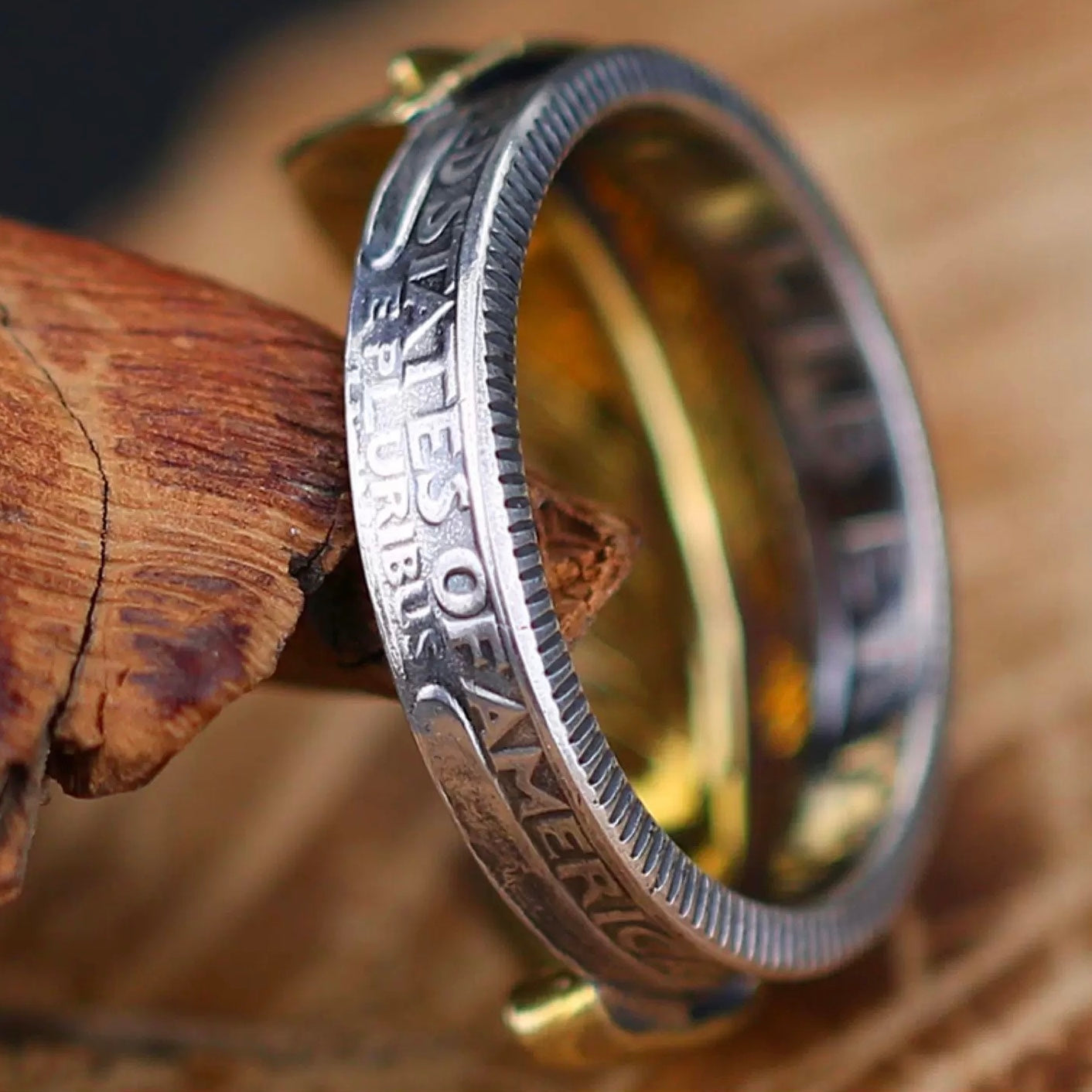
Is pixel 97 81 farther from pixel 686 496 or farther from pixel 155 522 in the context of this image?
pixel 155 522

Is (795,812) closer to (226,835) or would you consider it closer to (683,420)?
(683,420)

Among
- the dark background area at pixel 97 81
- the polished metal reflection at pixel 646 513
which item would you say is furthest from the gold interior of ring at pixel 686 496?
the dark background area at pixel 97 81

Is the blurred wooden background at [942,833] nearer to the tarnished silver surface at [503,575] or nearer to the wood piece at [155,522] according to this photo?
the tarnished silver surface at [503,575]

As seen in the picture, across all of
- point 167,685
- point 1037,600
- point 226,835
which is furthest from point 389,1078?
point 1037,600

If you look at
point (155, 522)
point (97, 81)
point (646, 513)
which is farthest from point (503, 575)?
point (97, 81)

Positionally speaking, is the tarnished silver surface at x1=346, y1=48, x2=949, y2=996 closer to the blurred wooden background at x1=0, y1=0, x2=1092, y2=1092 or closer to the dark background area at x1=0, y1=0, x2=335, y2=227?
the blurred wooden background at x1=0, y1=0, x2=1092, y2=1092

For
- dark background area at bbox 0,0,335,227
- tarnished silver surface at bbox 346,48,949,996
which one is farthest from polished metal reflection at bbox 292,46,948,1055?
dark background area at bbox 0,0,335,227
